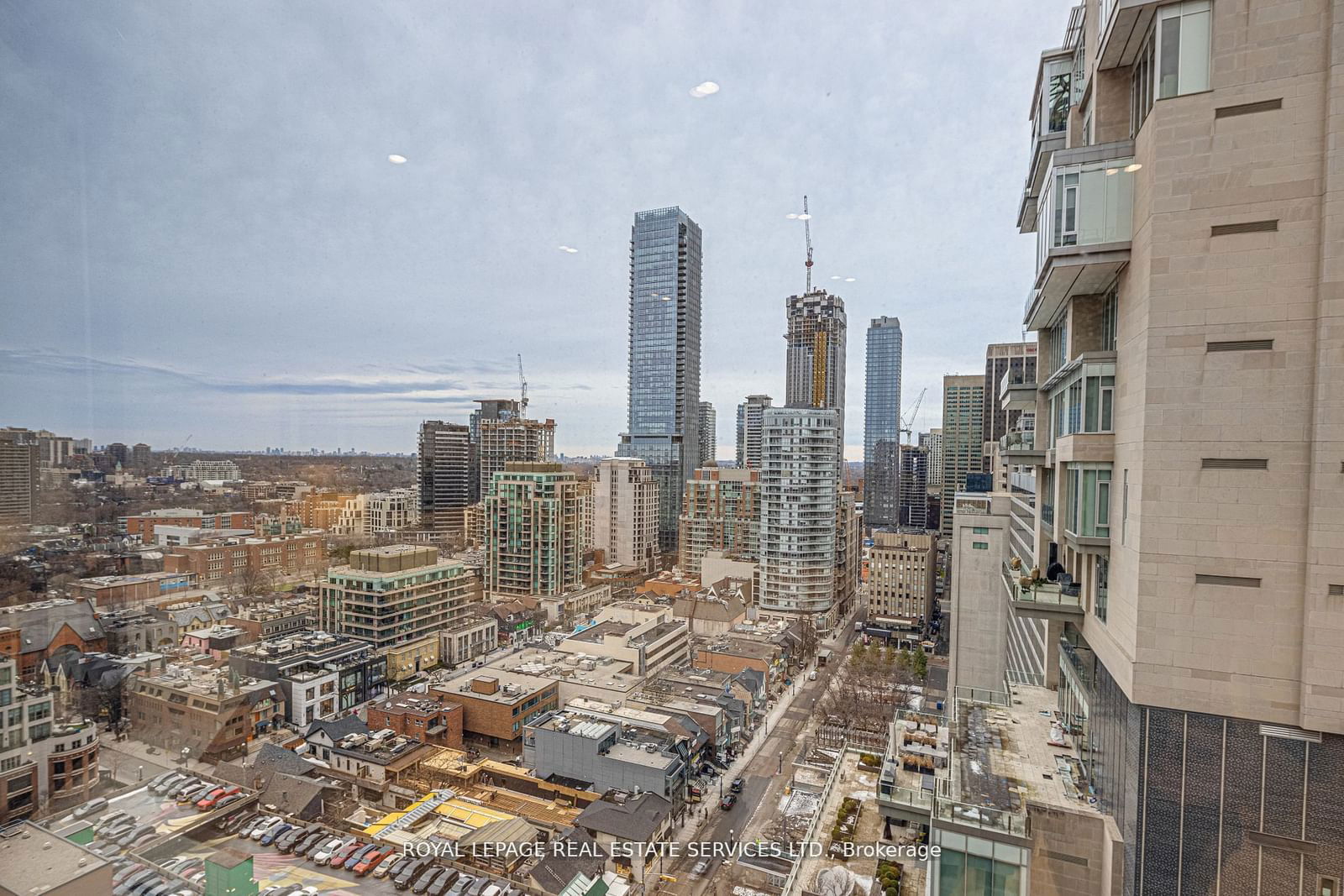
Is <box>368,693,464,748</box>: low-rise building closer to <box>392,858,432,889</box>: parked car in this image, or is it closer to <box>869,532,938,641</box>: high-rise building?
<box>392,858,432,889</box>: parked car

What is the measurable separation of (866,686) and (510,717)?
23.1 feet

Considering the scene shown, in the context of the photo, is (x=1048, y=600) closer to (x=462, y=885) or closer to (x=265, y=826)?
(x=462, y=885)

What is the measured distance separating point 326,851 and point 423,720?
4673 millimetres

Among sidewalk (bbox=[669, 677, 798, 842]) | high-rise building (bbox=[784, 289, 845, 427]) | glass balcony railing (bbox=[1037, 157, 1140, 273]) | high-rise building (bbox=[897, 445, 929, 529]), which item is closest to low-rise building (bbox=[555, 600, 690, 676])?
sidewalk (bbox=[669, 677, 798, 842])

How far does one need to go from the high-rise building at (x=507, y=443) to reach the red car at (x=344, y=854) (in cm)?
1748

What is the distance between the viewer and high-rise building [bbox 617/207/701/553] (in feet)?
95.7

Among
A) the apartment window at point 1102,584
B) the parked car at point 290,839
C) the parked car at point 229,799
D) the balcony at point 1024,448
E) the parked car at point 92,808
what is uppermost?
the balcony at point 1024,448

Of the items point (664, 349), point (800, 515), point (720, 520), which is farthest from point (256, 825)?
point (664, 349)

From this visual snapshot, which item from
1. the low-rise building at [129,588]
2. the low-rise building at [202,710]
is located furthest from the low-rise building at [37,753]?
the low-rise building at [202,710]

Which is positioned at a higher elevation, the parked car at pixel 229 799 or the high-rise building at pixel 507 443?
→ the high-rise building at pixel 507 443

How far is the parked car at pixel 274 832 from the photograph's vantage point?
4825 millimetres

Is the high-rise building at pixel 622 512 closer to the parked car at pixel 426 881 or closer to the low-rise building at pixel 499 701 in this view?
the low-rise building at pixel 499 701

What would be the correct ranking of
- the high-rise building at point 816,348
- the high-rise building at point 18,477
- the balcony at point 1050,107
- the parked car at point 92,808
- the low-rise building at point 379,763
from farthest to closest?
the high-rise building at point 816,348, the low-rise building at point 379,763, the balcony at point 1050,107, the parked car at point 92,808, the high-rise building at point 18,477

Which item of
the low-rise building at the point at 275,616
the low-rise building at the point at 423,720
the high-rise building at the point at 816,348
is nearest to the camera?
the low-rise building at the point at 423,720
